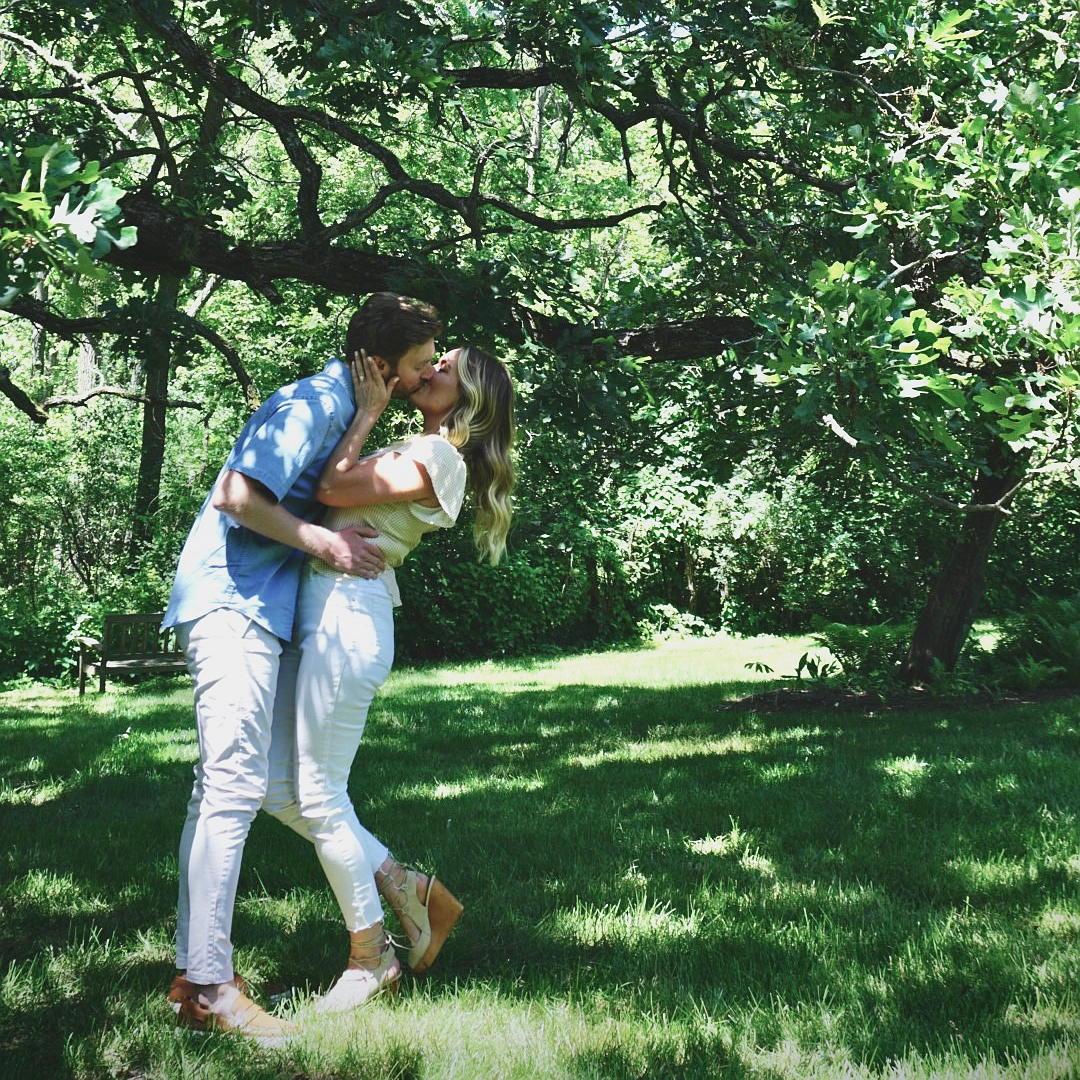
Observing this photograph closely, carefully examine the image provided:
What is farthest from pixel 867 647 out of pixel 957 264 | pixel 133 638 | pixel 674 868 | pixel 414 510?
pixel 133 638

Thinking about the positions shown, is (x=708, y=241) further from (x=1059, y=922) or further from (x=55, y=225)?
(x=55, y=225)

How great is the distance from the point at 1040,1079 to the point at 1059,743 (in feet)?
16.2

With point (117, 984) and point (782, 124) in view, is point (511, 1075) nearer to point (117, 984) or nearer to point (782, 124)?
point (117, 984)

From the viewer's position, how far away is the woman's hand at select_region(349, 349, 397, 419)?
3.59 m

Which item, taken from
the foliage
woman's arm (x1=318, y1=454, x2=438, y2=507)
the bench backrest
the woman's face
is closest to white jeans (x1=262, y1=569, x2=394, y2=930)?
woman's arm (x1=318, y1=454, x2=438, y2=507)

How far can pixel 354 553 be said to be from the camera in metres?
3.47

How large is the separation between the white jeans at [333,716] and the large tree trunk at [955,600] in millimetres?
7036

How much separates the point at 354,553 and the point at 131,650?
10160 mm

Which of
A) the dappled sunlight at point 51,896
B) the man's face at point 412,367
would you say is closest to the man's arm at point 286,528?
the man's face at point 412,367

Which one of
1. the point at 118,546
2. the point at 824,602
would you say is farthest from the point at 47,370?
the point at 824,602

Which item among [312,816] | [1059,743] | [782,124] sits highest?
[782,124]

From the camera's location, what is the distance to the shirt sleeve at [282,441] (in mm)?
3314

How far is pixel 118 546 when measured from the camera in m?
15.0

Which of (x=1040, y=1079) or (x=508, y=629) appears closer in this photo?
(x=1040, y=1079)
